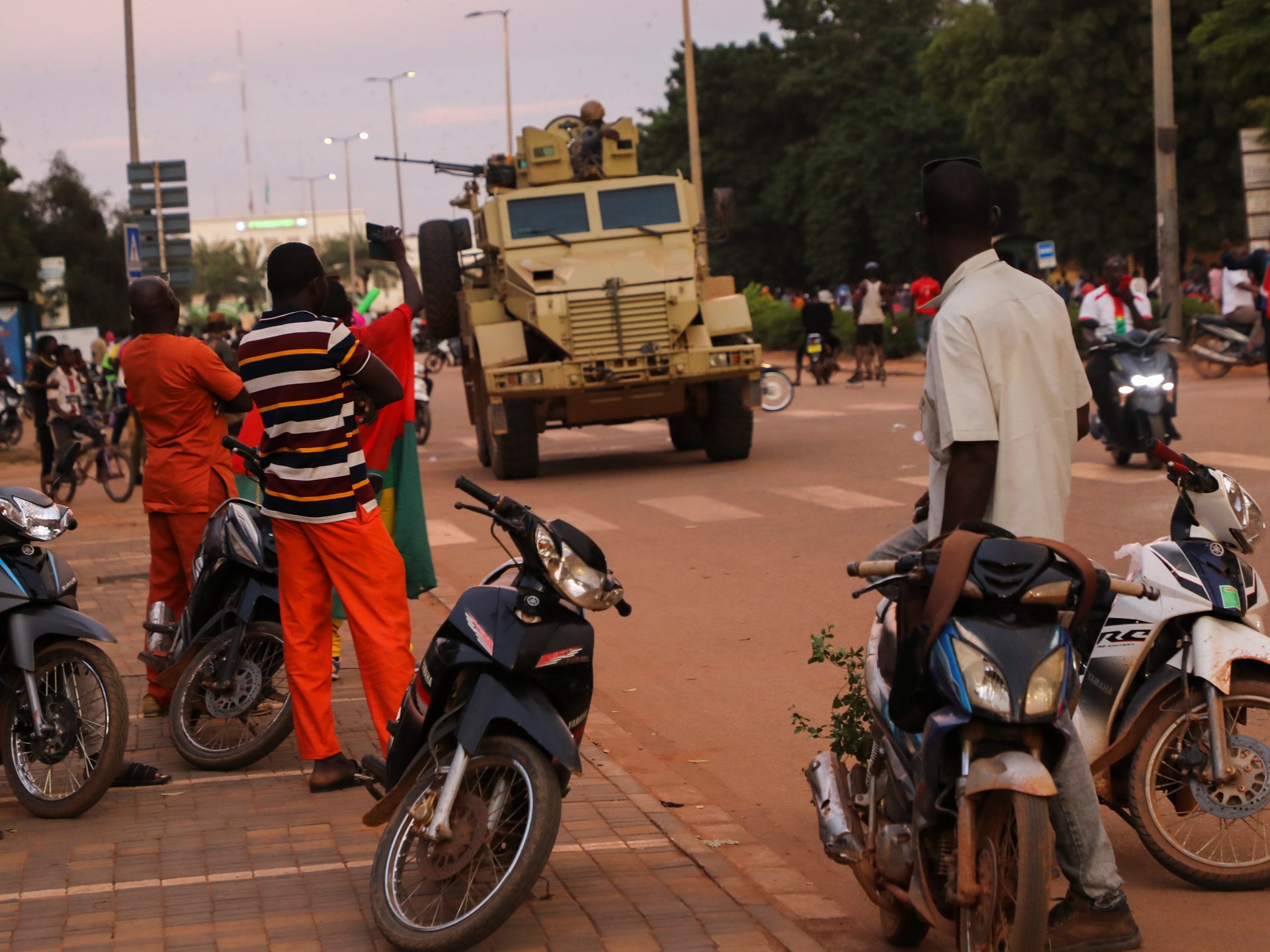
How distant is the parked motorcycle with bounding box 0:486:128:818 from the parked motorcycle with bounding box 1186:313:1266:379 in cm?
1942

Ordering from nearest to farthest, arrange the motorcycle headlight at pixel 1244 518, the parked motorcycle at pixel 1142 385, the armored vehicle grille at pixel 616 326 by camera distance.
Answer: the motorcycle headlight at pixel 1244 518 < the parked motorcycle at pixel 1142 385 < the armored vehicle grille at pixel 616 326

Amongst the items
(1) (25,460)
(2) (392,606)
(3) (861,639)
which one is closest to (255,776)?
(2) (392,606)

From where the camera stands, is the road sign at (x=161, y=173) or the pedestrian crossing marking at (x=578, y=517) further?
the road sign at (x=161, y=173)

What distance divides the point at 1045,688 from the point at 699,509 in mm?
9959

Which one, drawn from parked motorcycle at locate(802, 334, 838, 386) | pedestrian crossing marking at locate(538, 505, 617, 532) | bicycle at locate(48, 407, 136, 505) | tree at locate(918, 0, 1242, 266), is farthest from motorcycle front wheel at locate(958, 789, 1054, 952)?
tree at locate(918, 0, 1242, 266)

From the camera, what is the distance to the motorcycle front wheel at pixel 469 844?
12.5 feet

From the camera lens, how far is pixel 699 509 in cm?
1318

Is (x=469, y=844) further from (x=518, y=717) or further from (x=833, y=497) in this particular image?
(x=833, y=497)

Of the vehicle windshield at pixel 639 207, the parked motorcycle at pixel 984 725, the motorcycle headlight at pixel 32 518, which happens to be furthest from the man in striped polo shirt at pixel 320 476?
the vehicle windshield at pixel 639 207

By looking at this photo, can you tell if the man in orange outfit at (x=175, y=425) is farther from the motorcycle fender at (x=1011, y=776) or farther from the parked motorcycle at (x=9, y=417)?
the parked motorcycle at (x=9, y=417)

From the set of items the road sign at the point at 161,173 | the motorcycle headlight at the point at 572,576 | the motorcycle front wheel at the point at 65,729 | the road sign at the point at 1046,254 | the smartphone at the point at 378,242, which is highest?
the road sign at the point at 161,173

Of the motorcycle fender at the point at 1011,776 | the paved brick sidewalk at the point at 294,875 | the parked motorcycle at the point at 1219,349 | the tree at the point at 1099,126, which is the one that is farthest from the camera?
Result: the tree at the point at 1099,126

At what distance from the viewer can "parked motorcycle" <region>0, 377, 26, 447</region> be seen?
26.3 m

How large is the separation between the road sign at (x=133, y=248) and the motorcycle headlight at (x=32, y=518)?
11.0 metres
